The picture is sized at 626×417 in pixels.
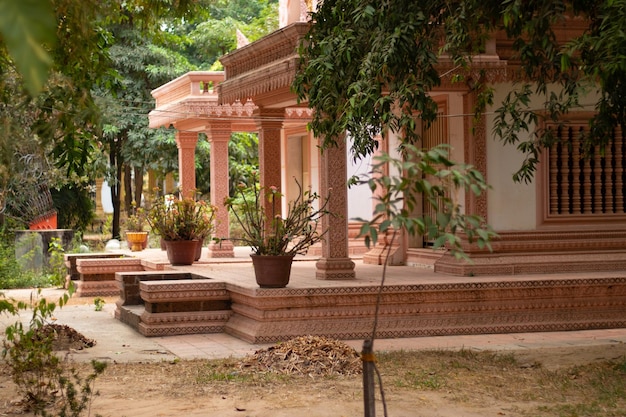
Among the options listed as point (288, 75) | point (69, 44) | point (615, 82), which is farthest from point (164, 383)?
point (288, 75)

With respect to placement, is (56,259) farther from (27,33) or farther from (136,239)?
(27,33)

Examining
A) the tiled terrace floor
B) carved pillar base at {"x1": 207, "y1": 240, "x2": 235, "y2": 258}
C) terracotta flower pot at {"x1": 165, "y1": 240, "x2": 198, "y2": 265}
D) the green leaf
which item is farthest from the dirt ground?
carved pillar base at {"x1": 207, "y1": 240, "x2": 235, "y2": 258}

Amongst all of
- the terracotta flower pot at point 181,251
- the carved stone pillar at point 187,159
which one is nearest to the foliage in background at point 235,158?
the carved stone pillar at point 187,159

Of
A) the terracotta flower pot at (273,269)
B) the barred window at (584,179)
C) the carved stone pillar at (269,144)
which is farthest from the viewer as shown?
the carved stone pillar at (269,144)

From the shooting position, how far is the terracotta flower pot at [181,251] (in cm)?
1395

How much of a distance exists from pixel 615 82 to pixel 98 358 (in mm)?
5250

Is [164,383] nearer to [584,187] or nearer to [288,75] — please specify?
[288,75]

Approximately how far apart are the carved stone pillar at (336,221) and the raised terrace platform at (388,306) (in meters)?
0.32

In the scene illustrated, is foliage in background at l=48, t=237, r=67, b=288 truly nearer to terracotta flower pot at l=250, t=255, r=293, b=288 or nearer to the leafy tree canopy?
terracotta flower pot at l=250, t=255, r=293, b=288

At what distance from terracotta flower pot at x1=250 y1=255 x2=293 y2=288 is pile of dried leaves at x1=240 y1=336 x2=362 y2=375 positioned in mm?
1710

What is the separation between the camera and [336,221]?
11062 mm

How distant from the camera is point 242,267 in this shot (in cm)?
1383

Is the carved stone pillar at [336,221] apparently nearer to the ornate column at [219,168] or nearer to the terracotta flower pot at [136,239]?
the ornate column at [219,168]

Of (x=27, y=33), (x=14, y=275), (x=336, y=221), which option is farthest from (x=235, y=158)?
(x=27, y=33)
